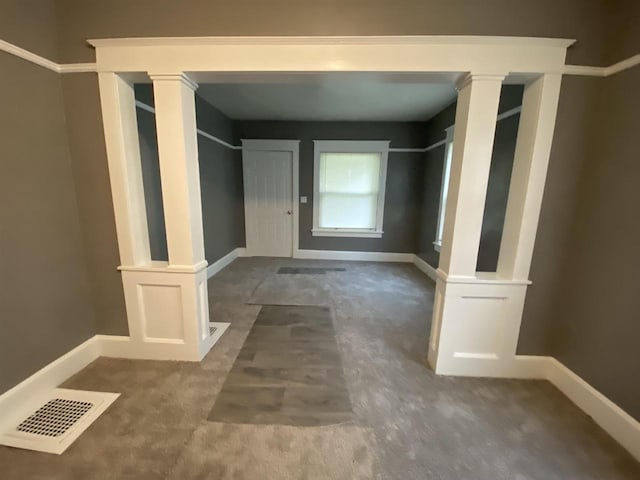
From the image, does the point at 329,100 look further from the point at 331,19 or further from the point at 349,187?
the point at 331,19

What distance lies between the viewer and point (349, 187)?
5152 millimetres

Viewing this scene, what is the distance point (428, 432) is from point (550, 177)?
5.90 feet

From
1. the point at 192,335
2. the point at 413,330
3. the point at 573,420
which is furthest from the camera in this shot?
the point at 413,330

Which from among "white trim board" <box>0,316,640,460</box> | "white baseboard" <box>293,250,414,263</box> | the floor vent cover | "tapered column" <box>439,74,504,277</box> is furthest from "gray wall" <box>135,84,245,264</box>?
"tapered column" <box>439,74,504,277</box>

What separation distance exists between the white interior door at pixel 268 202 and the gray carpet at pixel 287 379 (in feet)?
8.94

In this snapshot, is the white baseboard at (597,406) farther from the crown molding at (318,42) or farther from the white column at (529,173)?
the crown molding at (318,42)

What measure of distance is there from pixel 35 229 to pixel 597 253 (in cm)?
355

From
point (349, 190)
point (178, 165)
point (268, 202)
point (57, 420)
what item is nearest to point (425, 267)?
point (349, 190)

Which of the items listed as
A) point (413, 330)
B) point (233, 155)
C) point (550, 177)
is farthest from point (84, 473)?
point (233, 155)

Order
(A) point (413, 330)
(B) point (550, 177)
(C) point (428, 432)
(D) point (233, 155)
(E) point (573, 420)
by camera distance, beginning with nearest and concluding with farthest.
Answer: (C) point (428, 432) < (E) point (573, 420) < (B) point (550, 177) < (A) point (413, 330) < (D) point (233, 155)

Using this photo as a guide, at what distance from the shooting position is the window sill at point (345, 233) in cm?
520

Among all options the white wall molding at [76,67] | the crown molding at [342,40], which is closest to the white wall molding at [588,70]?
the crown molding at [342,40]

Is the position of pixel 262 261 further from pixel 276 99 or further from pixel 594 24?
pixel 594 24

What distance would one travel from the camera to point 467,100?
173 cm
